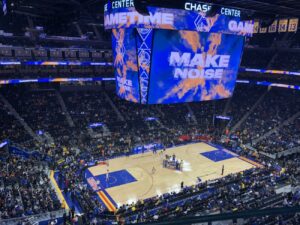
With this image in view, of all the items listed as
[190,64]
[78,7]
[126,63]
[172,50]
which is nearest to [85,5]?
[78,7]

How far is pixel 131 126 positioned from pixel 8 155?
49.1 feet

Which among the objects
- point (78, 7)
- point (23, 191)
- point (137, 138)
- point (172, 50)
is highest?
point (78, 7)

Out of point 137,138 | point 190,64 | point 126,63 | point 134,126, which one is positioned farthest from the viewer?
point 134,126

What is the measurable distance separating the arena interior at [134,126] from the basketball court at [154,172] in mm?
111

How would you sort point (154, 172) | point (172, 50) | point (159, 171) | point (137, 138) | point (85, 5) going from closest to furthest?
point (85, 5)
point (172, 50)
point (154, 172)
point (159, 171)
point (137, 138)

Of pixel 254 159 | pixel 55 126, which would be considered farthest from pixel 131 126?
pixel 254 159

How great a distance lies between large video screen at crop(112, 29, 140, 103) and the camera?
16250 millimetres

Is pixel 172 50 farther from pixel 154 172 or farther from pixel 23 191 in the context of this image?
pixel 154 172

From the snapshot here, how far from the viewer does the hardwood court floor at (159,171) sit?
21.8 metres

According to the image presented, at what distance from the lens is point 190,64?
16625 mm

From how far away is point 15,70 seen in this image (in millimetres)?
33438

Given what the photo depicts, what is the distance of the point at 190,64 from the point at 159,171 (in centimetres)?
1242

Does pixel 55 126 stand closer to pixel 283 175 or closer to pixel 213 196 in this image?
pixel 213 196

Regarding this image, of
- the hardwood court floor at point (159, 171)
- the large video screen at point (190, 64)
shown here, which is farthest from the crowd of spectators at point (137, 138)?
the large video screen at point (190, 64)
